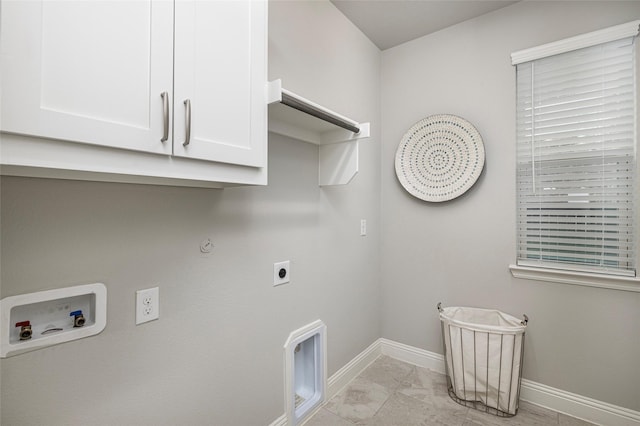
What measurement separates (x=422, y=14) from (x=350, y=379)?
254cm

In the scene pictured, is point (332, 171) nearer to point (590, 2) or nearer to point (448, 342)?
point (448, 342)

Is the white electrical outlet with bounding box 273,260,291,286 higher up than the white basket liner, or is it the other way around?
the white electrical outlet with bounding box 273,260,291,286

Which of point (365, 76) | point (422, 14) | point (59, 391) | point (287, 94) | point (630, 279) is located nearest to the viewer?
point (59, 391)

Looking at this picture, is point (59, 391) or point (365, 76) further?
point (365, 76)

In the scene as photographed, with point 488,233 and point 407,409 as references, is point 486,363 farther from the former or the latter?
point 488,233

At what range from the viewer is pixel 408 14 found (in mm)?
1972

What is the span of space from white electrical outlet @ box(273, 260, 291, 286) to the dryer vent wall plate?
0.74m

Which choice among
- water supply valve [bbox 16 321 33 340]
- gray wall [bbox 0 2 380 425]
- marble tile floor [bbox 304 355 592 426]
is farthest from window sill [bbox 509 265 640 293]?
water supply valve [bbox 16 321 33 340]

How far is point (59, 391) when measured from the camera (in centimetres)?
85

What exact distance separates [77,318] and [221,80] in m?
0.85

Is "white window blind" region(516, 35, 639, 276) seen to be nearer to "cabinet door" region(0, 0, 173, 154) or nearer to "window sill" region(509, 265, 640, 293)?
"window sill" region(509, 265, 640, 293)

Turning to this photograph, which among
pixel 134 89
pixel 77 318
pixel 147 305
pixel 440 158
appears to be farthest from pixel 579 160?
pixel 77 318

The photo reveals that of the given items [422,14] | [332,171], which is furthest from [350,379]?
[422,14]

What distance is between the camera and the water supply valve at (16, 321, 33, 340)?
786 millimetres
